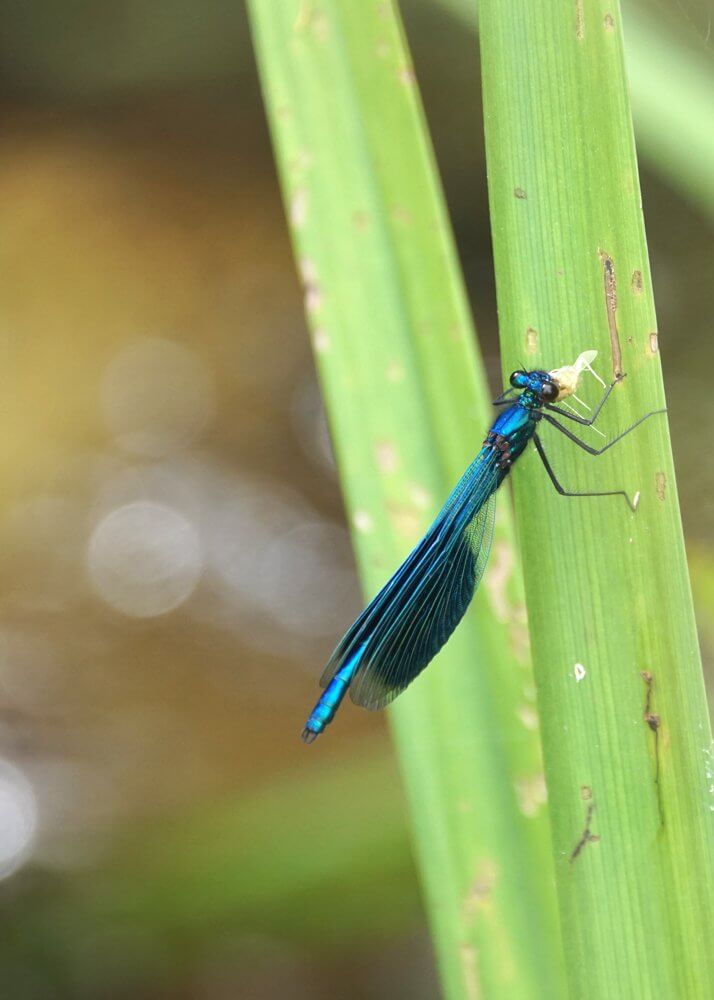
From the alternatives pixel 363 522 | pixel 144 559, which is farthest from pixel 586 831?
pixel 144 559

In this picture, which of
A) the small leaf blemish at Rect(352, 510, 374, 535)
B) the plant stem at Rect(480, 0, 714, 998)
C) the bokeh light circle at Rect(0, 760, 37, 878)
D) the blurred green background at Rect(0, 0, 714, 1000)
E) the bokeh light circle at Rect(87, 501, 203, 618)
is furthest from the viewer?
the bokeh light circle at Rect(87, 501, 203, 618)

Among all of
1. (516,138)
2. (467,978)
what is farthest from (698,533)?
(516,138)

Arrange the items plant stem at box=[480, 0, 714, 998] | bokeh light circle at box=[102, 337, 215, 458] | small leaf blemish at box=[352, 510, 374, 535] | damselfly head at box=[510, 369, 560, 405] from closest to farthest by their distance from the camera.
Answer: plant stem at box=[480, 0, 714, 998]
damselfly head at box=[510, 369, 560, 405]
small leaf blemish at box=[352, 510, 374, 535]
bokeh light circle at box=[102, 337, 215, 458]

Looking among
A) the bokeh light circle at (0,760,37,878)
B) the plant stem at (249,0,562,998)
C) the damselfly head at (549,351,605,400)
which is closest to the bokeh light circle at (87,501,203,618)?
the bokeh light circle at (0,760,37,878)

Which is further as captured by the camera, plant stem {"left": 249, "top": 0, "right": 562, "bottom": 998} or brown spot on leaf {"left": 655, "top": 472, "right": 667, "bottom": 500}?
plant stem {"left": 249, "top": 0, "right": 562, "bottom": 998}

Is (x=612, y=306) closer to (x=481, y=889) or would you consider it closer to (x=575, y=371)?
(x=575, y=371)

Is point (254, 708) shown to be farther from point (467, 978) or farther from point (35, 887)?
point (467, 978)

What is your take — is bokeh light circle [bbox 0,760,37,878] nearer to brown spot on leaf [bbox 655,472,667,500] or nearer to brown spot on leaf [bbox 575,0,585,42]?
brown spot on leaf [bbox 655,472,667,500]

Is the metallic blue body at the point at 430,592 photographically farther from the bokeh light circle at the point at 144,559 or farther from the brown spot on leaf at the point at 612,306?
the bokeh light circle at the point at 144,559
